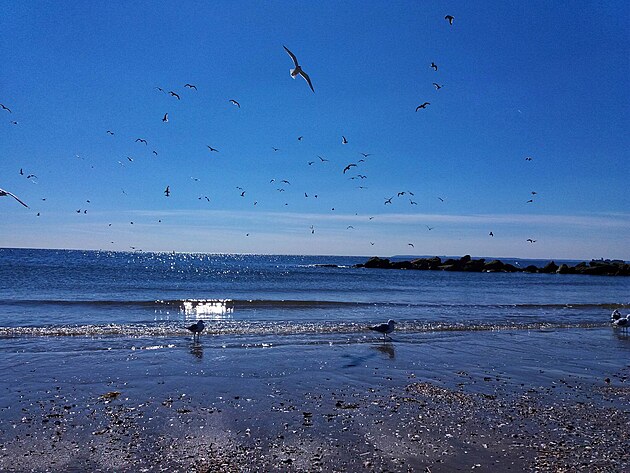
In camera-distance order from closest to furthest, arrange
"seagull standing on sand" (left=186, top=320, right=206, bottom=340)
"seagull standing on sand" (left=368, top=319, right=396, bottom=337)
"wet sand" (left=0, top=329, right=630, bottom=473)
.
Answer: "wet sand" (left=0, top=329, right=630, bottom=473) < "seagull standing on sand" (left=186, top=320, right=206, bottom=340) < "seagull standing on sand" (left=368, top=319, right=396, bottom=337)

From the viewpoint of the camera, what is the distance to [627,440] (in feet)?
24.6

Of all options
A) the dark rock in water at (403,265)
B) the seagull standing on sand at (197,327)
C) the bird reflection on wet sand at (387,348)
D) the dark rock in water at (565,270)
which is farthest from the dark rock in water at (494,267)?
the seagull standing on sand at (197,327)

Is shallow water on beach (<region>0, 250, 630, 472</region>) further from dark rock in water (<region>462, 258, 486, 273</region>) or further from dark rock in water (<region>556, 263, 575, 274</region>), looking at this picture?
dark rock in water (<region>556, 263, 575, 274</region>)

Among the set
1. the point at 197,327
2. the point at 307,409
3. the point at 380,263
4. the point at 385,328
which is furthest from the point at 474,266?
the point at 307,409

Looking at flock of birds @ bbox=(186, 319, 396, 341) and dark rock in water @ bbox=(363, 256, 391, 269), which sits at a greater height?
dark rock in water @ bbox=(363, 256, 391, 269)

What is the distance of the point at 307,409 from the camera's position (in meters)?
8.80

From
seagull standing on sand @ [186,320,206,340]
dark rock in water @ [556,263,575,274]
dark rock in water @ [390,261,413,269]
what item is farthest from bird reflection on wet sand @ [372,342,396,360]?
dark rock in water @ [556,263,575,274]

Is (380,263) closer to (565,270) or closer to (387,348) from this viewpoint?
(565,270)

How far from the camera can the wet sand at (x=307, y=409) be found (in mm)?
6672

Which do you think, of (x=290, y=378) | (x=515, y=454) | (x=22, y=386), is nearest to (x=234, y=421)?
(x=290, y=378)

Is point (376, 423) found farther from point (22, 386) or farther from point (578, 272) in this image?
point (578, 272)

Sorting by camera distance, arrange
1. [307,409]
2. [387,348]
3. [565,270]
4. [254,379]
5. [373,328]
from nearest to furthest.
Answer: [307,409]
[254,379]
[387,348]
[373,328]
[565,270]

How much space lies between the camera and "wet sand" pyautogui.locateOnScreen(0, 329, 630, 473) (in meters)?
6.67

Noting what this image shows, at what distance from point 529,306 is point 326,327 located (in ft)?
57.6
